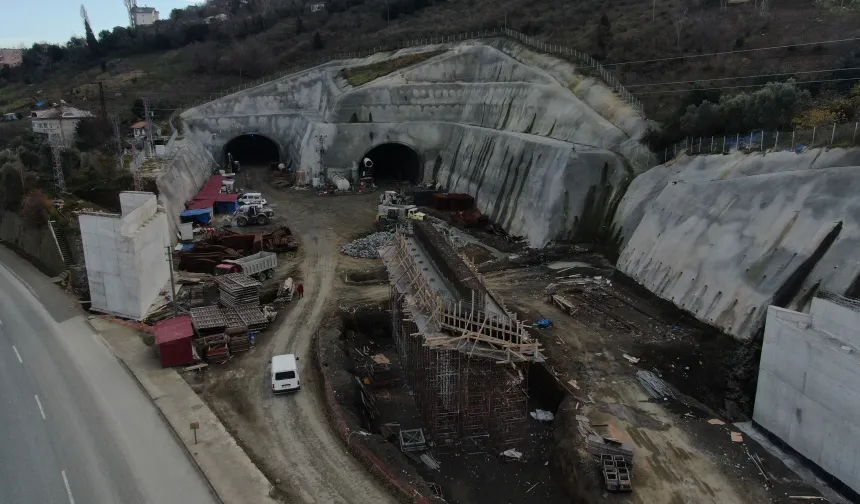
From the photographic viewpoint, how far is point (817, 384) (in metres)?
16.8

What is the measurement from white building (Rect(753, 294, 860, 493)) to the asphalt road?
683 inches

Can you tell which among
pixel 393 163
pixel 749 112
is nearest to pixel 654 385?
pixel 749 112

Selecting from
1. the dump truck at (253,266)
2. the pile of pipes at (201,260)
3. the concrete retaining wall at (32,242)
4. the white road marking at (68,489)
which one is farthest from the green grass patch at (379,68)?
the white road marking at (68,489)

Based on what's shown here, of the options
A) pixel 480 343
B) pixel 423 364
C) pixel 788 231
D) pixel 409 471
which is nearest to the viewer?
pixel 409 471

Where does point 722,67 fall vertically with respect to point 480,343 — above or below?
above

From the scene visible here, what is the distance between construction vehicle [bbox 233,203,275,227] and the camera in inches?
1715

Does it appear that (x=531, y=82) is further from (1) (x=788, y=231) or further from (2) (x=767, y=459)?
(2) (x=767, y=459)

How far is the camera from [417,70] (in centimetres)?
6191

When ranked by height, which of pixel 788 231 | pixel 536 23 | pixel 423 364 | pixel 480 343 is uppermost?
pixel 536 23

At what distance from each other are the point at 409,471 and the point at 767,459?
428 inches

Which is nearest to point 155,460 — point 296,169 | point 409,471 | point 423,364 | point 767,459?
point 409,471

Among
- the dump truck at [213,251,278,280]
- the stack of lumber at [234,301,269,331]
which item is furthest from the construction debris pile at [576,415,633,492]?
the dump truck at [213,251,278,280]

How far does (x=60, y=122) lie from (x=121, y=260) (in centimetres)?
4664

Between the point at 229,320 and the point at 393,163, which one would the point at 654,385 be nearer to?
the point at 229,320
